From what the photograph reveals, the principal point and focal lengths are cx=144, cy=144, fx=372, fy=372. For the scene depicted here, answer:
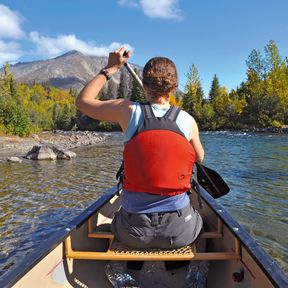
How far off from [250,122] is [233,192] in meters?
52.3

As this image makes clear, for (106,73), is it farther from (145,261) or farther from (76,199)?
(76,199)

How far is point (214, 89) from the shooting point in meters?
76.6

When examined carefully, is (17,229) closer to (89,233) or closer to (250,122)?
(89,233)

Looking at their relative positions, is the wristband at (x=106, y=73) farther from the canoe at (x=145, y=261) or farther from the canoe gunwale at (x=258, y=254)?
the canoe gunwale at (x=258, y=254)

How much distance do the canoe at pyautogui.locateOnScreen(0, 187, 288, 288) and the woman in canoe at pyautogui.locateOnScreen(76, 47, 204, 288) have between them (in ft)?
0.64

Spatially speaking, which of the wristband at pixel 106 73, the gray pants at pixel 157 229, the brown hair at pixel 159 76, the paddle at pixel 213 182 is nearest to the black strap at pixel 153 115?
the brown hair at pixel 159 76

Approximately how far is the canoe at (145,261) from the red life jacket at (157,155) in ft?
1.88

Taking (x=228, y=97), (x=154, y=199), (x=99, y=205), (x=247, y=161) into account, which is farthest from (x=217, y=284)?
(x=228, y=97)

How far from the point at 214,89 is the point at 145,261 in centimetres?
7573

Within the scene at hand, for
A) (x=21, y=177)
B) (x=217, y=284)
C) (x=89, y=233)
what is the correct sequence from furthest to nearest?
(x=21, y=177)
(x=89, y=233)
(x=217, y=284)

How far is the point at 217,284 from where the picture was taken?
3352 millimetres

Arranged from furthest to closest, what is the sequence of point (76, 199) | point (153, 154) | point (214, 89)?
point (214, 89), point (76, 199), point (153, 154)

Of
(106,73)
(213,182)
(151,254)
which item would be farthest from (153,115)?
(213,182)

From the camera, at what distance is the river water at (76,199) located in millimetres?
6539
